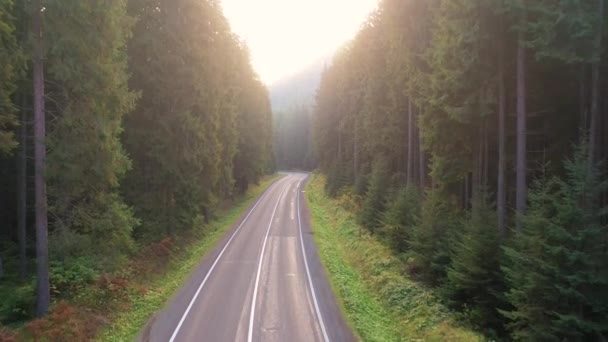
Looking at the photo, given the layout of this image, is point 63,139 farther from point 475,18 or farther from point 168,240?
point 475,18

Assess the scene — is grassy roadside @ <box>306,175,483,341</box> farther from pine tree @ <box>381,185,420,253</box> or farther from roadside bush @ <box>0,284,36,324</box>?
roadside bush @ <box>0,284,36,324</box>

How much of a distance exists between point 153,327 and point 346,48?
151ft

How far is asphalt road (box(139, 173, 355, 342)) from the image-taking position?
48.4ft

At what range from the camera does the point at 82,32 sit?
14.0 m

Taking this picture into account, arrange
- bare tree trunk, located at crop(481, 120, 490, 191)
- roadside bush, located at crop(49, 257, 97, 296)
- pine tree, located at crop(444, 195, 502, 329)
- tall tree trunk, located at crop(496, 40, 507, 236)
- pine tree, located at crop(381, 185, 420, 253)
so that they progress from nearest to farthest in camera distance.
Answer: pine tree, located at crop(444, 195, 502, 329)
roadside bush, located at crop(49, 257, 97, 296)
tall tree trunk, located at crop(496, 40, 507, 236)
bare tree trunk, located at crop(481, 120, 490, 191)
pine tree, located at crop(381, 185, 420, 253)

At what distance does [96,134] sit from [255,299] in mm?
8213

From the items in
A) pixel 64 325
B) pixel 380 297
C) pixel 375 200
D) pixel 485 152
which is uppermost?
pixel 485 152

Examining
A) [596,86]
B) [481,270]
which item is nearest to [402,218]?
[481,270]

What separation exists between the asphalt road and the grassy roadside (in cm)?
68

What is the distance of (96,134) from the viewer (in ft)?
48.9

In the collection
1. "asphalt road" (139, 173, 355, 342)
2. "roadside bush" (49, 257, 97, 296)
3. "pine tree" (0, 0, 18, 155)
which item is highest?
"pine tree" (0, 0, 18, 155)

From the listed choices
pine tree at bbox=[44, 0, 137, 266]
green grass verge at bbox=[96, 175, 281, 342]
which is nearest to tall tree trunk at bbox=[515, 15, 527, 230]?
green grass verge at bbox=[96, 175, 281, 342]

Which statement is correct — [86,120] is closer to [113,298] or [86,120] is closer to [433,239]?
[113,298]

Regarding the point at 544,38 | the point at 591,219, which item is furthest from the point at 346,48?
the point at 591,219
